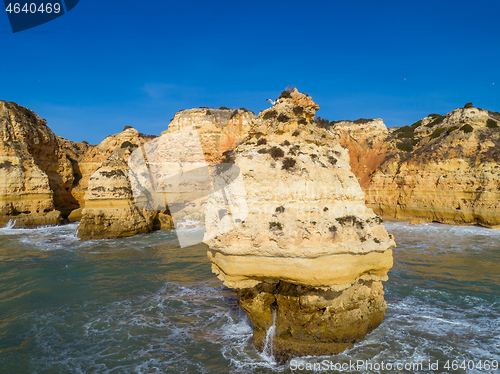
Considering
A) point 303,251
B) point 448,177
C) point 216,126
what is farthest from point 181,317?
point 448,177

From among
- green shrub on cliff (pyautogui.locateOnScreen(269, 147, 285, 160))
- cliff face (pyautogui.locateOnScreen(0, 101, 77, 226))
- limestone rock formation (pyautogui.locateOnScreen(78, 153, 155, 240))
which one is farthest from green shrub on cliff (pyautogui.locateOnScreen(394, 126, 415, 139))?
cliff face (pyautogui.locateOnScreen(0, 101, 77, 226))

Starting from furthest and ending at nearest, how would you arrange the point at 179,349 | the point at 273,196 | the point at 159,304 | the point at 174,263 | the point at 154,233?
the point at 154,233 < the point at 174,263 < the point at 159,304 < the point at 179,349 < the point at 273,196

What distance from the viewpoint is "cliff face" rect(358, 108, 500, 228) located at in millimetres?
19266

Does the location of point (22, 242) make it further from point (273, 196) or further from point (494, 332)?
point (494, 332)

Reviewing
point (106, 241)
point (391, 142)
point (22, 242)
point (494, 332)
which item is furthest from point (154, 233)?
point (391, 142)

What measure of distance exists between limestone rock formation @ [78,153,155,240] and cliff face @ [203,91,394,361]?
45.2 feet

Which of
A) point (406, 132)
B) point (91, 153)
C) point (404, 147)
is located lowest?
point (404, 147)

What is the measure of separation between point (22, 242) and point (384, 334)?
61.0 feet

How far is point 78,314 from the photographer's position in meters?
7.20

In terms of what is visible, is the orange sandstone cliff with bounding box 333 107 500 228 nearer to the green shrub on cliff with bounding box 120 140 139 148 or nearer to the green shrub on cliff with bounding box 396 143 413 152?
the green shrub on cliff with bounding box 396 143 413 152

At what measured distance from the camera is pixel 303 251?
4332mm

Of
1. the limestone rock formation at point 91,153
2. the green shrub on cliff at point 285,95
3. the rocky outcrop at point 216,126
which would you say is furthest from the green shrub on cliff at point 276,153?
the limestone rock formation at point 91,153

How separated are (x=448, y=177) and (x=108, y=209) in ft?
74.8

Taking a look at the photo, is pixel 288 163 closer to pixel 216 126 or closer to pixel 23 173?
pixel 216 126
